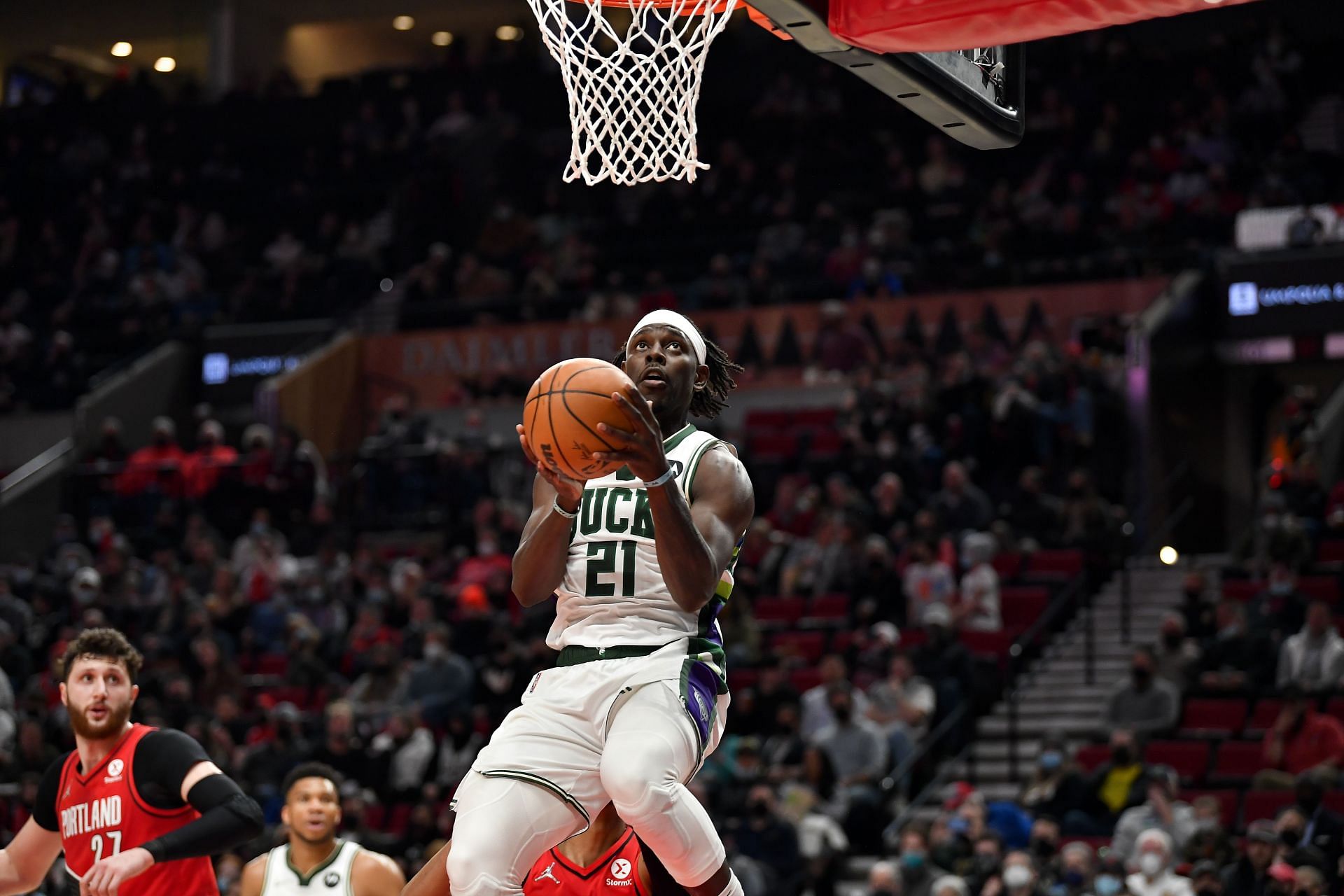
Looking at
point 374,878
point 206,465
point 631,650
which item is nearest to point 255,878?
point 374,878

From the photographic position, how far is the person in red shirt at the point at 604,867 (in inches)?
232

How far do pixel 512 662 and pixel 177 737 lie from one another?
8.44m

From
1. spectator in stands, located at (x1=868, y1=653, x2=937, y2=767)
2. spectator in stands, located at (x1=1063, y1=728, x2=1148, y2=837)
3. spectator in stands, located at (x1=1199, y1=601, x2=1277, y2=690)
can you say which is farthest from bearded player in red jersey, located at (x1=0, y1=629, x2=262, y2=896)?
spectator in stands, located at (x1=1199, y1=601, x2=1277, y2=690)

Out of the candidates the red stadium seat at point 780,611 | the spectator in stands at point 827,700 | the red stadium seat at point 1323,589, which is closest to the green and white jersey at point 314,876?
the spectator in stands at point 827,700

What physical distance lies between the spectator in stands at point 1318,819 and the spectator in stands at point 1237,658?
1.97 metres

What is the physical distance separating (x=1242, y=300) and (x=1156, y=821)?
865cm

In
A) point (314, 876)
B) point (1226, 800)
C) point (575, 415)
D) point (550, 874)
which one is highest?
point (575, 415)

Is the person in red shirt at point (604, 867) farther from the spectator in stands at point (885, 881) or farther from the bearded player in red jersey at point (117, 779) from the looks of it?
the spectator in stands at point (885, 881)

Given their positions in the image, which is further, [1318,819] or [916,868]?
[916,868]

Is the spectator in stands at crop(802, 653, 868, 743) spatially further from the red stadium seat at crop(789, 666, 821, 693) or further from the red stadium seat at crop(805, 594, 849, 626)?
the red stadium seat at crop(805, 594, 849, 626)

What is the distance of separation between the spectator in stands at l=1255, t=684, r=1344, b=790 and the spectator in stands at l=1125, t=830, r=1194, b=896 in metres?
1.46

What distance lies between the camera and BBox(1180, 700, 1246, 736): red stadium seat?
12.7 m

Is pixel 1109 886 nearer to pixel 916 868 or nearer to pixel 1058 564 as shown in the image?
pixel 916 868

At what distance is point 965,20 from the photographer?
5336 mm
